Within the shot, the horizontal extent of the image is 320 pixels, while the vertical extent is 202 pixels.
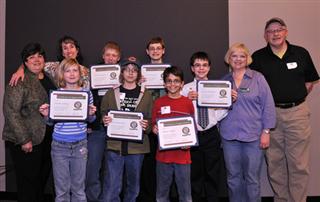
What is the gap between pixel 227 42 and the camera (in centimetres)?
455

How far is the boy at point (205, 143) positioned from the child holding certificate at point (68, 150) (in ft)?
3.75

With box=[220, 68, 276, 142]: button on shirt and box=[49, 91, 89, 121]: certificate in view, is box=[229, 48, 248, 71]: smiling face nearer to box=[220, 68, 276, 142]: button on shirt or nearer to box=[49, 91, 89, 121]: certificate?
box=[220, 68, 276, 142]: button on shirt

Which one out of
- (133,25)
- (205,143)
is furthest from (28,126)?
(133,25)

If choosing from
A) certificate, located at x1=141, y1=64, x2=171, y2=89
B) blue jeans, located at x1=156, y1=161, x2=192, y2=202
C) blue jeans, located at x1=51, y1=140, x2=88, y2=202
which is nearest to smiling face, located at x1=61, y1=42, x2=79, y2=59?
certificate, located at x1=141, y1=64, x2=171, y2=89

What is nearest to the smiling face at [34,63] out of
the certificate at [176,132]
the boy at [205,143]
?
the certificate at [176,132]

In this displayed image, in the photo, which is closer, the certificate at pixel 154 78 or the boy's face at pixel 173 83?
the boy's face at pixel 173 83

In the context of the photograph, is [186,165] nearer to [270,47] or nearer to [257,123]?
[257,123]

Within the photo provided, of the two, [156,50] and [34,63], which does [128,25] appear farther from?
[34,63]

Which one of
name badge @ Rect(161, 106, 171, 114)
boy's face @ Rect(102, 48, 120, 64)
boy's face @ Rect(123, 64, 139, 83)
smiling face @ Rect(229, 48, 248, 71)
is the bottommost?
name badge @ Rect(161, 106, 171, 114)

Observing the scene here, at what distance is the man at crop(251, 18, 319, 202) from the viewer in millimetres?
3889

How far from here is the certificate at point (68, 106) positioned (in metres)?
3.26

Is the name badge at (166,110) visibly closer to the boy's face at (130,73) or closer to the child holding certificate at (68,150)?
the boy's face at (130,73)

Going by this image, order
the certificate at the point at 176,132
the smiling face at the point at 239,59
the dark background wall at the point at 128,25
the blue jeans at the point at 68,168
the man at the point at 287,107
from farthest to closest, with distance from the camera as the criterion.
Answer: the dark background wall at the point at 128,25, the man at the point at 287,107, the smiling face at the point at 239,59, the certificate at the point at 176,132, the blue jeans at the point at 68,168

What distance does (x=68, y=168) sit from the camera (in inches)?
129
